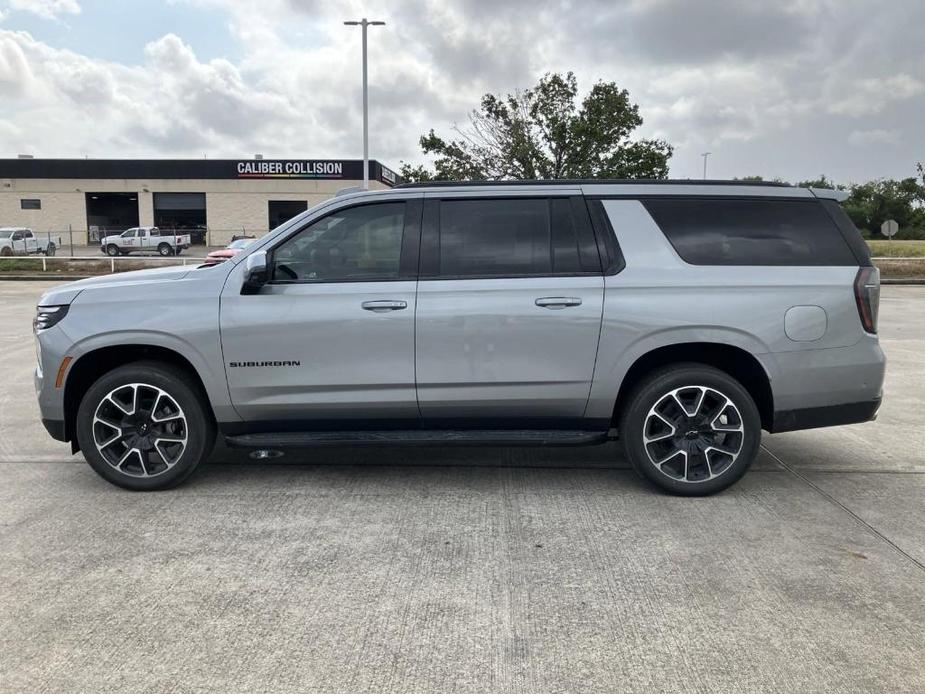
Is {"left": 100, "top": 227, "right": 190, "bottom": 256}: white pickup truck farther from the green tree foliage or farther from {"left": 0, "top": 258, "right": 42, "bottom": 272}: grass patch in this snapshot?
the green tree foliage

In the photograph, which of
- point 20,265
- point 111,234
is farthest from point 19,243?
point 111,234

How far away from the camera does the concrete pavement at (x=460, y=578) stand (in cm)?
277

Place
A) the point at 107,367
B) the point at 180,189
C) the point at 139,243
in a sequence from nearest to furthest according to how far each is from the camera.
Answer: the point at 107,367 < the point at 139,243 < the point at 180,189

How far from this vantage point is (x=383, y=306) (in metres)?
4.41

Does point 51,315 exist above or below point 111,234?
below

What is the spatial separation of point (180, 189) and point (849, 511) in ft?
170

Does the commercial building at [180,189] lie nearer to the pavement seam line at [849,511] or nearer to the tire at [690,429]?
the pavement seam line at [849,511]

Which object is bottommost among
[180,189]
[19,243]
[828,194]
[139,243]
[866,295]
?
[866,295]

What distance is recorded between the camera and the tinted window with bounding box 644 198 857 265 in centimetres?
453

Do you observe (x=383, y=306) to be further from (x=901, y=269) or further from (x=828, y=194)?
(x=901, y=269)

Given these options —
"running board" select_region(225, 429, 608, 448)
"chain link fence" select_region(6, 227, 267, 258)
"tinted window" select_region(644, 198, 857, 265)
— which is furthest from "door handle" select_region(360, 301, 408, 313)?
"chain link fence" select_region(6, 227, 267, 258)

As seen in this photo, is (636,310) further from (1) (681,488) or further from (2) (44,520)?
(2) (44,520)

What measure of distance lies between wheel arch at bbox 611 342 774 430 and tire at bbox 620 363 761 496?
9 centimetres

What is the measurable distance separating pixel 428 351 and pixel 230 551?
5.07 feet
